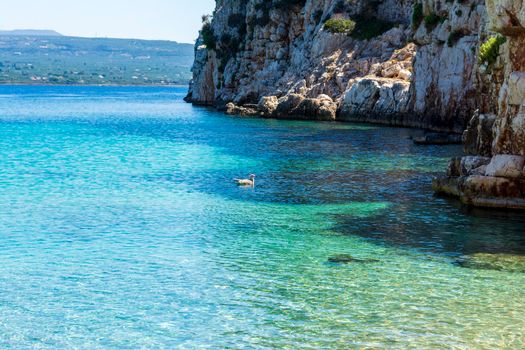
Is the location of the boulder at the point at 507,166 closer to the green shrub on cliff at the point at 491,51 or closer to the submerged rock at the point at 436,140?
the green shrub on cliff at the point at 491,51

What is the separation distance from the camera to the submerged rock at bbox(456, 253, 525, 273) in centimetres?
2000

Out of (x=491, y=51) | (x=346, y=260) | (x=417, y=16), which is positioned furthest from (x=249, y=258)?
Answer: (x=417, y=16)

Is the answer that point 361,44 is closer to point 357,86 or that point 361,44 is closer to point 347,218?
point 357,86

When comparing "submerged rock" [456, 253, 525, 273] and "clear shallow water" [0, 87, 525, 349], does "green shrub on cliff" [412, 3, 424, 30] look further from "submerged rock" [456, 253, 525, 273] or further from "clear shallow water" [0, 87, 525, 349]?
"submerged rock" [456, 253, 525, 273]

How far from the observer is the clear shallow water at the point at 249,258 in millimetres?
15578

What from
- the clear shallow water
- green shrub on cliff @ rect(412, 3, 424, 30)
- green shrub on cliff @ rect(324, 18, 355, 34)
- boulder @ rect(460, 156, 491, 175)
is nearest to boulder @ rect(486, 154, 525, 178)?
boulder @ rect(460, 156, 491, 175)

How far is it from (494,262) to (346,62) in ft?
203

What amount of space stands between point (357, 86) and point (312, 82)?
10495mm

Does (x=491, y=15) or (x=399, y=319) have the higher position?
(x=491, y=15)

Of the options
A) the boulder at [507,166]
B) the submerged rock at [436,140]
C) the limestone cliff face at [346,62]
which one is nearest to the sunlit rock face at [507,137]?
the boulder at [507,166]

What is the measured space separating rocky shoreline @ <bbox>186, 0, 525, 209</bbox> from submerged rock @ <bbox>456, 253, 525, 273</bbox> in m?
6.39

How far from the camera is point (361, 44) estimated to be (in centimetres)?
8088

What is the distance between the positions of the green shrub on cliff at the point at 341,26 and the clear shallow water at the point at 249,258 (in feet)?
142

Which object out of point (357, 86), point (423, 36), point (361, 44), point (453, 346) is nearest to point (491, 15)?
point (453, 346)
